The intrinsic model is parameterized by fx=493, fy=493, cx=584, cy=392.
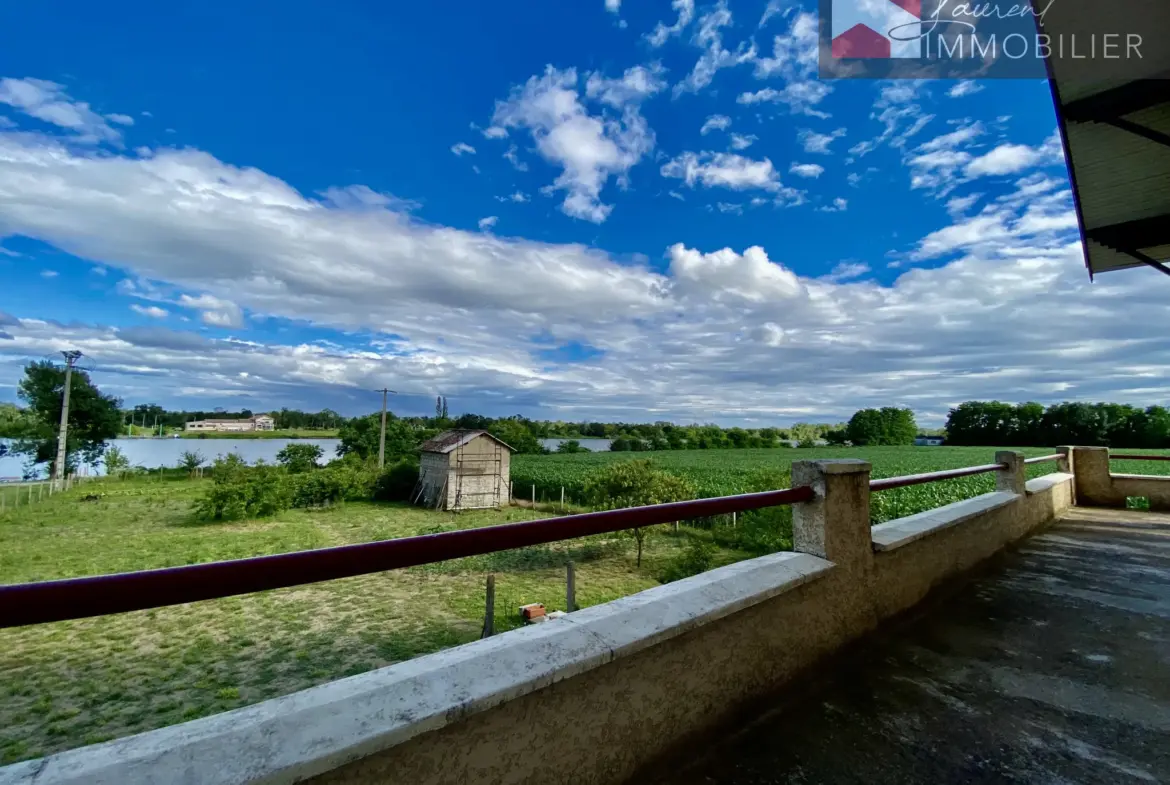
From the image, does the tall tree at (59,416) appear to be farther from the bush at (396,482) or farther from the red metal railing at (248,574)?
the red metal railing at (248,574)

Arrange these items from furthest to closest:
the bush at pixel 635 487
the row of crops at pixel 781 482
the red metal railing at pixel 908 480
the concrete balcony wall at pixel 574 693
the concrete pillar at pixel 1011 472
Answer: the bush at pixel 635 487, the row of crops at pixel 781 482, the concrete pillar at pixel 1011 472, the red metal railing at pixel 908 480, the concrete balcony wall at pixel 574 693

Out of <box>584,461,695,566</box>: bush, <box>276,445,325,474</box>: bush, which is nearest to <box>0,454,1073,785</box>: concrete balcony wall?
<box>584,461,695,566</box>: bush

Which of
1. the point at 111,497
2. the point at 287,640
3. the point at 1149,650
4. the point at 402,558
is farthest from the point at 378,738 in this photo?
the point at 111,497

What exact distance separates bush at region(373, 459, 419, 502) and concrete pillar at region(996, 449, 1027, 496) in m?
28.2

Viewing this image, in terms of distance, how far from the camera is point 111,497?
27.8m

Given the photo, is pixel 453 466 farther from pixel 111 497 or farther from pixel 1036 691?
pixel 1036 691

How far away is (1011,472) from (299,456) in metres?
40.0

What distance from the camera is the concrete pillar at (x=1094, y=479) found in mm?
7441

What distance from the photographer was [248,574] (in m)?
0.97

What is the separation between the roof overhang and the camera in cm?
295

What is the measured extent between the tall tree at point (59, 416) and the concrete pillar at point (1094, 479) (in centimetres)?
5265

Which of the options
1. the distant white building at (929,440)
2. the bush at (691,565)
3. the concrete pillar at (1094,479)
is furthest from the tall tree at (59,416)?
the distant white building at (929,440)

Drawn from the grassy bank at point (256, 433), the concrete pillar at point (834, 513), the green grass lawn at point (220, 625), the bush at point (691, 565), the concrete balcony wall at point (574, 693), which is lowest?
the green grass lawn at point (220, 625)

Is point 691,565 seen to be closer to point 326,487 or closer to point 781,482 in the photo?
point 781,482
